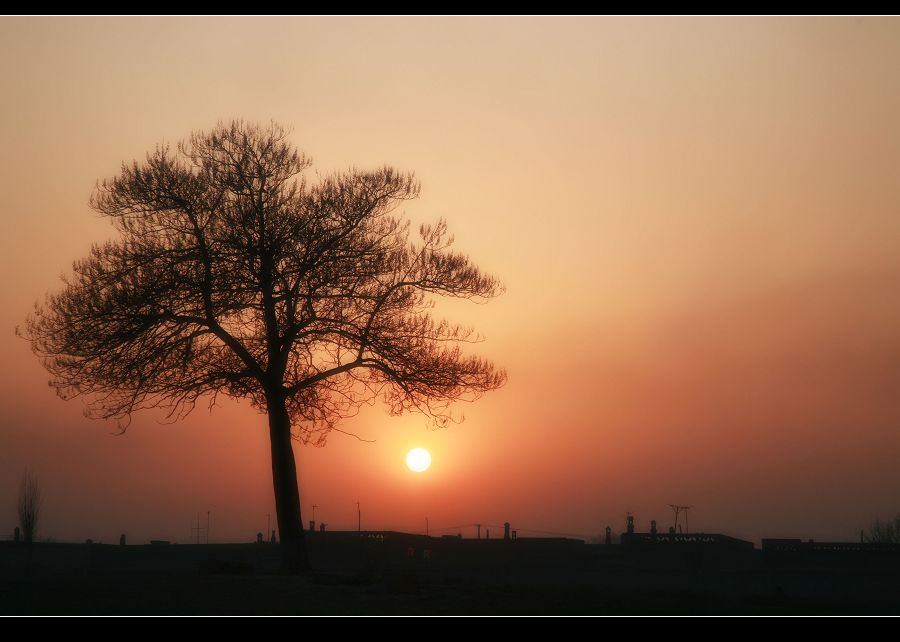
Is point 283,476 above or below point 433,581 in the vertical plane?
above

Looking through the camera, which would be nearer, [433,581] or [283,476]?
[433,581]

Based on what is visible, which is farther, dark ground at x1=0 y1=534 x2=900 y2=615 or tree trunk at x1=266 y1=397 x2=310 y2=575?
tree trunk at x1=266 y1=397 x2=310 y2=575

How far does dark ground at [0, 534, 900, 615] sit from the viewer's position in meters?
19.0

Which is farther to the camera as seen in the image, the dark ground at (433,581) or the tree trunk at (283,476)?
the tree trunk at (283,476)

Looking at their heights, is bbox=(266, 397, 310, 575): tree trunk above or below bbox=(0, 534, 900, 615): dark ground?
above

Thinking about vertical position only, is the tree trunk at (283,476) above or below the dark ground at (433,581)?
above

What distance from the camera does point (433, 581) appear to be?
23828 millimetres

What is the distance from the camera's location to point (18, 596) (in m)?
19.3

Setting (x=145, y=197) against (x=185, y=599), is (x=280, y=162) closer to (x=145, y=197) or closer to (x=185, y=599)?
(x=145, y=197)

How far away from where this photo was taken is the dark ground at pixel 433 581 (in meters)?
19.0
